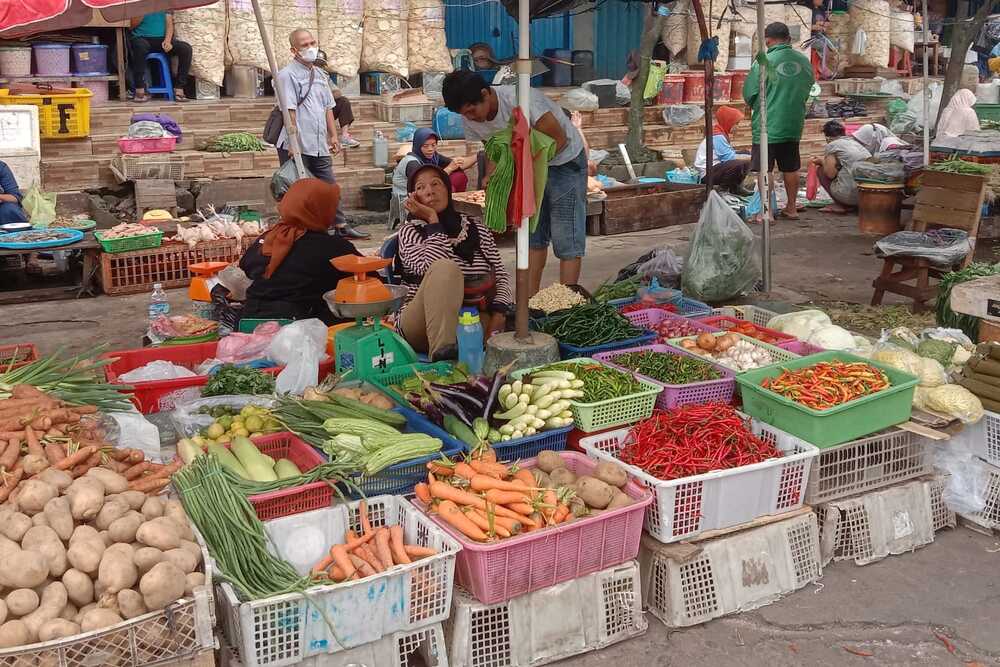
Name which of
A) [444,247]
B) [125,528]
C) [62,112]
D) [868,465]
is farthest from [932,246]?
[62,112]

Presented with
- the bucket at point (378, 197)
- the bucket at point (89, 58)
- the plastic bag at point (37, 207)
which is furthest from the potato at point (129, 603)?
the bucket at point (89, 58)

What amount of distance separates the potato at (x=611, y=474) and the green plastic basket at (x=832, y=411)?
86 centimetres

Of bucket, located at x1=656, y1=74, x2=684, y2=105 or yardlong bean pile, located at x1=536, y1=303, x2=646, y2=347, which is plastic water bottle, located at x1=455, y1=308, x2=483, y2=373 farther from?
bucket, located at x1=656, y1=74, x2=684, y2=105

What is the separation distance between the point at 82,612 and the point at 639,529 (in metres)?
1.82

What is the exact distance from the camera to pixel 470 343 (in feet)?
15.7

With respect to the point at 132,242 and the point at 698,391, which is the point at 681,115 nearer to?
the point at 132,242

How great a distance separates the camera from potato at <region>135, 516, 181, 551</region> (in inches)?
111

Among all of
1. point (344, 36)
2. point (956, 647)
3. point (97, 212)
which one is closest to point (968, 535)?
point (956, 647)

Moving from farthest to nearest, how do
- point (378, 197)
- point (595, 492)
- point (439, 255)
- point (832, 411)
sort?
point (378, 197)
point (439, 255)
point (832, 411)
point (595, 492)

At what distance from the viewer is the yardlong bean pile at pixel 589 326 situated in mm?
4898

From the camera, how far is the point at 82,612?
2.67m

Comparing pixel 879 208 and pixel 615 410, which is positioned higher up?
pixel 879 208

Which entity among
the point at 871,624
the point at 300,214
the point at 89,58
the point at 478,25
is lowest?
the point at 871,624

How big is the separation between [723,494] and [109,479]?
2.13 m
